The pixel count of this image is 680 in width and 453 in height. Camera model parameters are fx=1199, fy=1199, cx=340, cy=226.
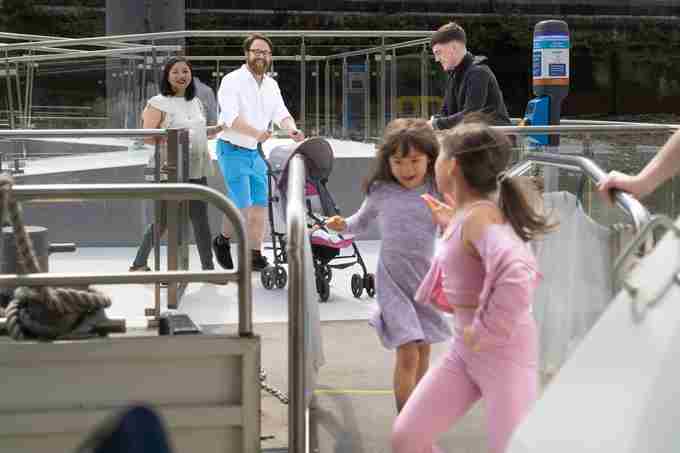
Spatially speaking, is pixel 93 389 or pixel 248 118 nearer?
pixel 93 389

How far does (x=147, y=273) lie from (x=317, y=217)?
16.3 feet

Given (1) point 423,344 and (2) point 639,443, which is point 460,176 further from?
(2) point 639,443

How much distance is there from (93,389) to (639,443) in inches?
87.0

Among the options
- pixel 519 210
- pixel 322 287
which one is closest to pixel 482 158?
pixel 519 210

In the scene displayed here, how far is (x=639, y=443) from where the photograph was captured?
1786 mm

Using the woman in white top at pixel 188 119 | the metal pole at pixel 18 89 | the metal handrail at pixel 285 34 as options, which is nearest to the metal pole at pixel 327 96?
the metal handrail at pixel 285 34

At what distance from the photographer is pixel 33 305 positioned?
3.66 metres

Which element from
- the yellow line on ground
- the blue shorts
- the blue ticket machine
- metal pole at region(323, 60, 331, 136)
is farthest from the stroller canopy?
metal pole at region(323, 60, 331, 136)

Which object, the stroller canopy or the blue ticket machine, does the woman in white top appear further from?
the blue ticket machine

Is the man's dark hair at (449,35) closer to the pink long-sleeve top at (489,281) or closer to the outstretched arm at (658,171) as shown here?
the pink long-sleeve top at (489,281)

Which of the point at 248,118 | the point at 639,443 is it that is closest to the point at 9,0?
the point at 248,118

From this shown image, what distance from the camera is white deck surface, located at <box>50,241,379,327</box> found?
784 centimetres

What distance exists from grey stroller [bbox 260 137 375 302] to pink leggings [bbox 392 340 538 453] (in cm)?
391

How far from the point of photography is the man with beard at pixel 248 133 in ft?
29.5
